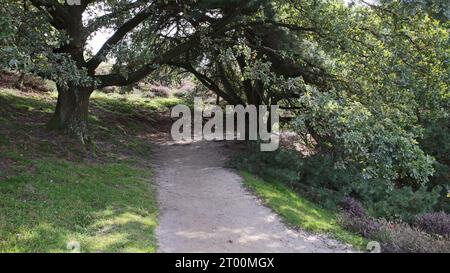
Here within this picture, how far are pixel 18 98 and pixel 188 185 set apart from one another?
11.0 metres

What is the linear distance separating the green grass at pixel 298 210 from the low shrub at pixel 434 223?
2.40 m

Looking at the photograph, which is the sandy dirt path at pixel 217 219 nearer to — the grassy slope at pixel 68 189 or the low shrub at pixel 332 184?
the grassy slope at pixel 68 189

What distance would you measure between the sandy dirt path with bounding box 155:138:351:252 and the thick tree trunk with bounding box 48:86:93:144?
305 centimetres

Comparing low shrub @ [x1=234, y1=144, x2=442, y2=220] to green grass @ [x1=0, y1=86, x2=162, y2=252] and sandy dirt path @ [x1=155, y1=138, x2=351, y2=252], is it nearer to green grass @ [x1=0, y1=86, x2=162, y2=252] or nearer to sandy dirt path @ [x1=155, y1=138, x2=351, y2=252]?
sandy dirt path @ [x1=155, y1=138, x2=351, y2=252]

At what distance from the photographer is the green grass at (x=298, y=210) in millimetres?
10219

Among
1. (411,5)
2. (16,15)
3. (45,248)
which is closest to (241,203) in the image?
(45,248)

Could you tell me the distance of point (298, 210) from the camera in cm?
1166

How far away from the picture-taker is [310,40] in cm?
1573

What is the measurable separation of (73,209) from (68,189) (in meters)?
1.35

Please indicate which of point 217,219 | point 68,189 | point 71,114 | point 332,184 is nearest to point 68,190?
point 68,189

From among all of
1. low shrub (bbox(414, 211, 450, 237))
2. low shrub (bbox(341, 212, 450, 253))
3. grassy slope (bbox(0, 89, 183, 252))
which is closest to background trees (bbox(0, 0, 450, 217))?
low shrub (bbox(414, 211, 450, 237))

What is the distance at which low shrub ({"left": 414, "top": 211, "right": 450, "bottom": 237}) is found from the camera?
12133 millimetres

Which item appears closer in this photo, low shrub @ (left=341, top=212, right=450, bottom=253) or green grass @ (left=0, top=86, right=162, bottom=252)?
green grass @ (left=0, top=86, right=162, bottom=252)
